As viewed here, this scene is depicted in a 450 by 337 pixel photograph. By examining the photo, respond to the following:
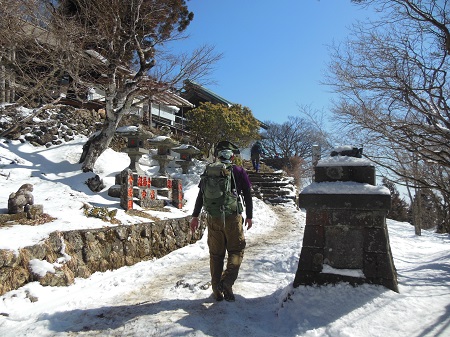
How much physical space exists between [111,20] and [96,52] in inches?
62.4

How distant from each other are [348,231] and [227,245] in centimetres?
133

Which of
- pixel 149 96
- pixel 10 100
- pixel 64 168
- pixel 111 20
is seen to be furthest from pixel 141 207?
pixel 10 100

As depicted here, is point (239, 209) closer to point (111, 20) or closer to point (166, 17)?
point (111, 20)

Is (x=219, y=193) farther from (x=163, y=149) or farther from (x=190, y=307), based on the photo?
(x=163, y=149)

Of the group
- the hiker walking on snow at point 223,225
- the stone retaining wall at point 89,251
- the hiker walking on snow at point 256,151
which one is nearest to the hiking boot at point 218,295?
the hiker walking on snow at point 223,225

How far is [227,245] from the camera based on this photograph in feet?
12.4

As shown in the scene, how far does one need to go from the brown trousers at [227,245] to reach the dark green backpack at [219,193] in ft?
0.30

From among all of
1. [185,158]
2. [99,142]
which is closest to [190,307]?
[99,142]

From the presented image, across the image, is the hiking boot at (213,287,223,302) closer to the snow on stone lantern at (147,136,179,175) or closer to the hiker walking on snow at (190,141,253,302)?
the hiker walking on snow at (190,141,253,302)

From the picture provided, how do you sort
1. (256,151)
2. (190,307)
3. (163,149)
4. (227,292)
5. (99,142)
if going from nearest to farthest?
1. (190,307)
2. (227,292)
3. (99,142)
4. (163,149)
5. (256,151)

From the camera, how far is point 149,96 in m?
12.0

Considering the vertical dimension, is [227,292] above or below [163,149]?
below

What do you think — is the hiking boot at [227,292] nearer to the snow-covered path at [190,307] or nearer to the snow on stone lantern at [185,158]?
the snow-covered path at [190,307]

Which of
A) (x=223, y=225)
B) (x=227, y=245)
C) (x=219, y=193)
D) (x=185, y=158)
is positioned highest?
(x=185, y=158)
